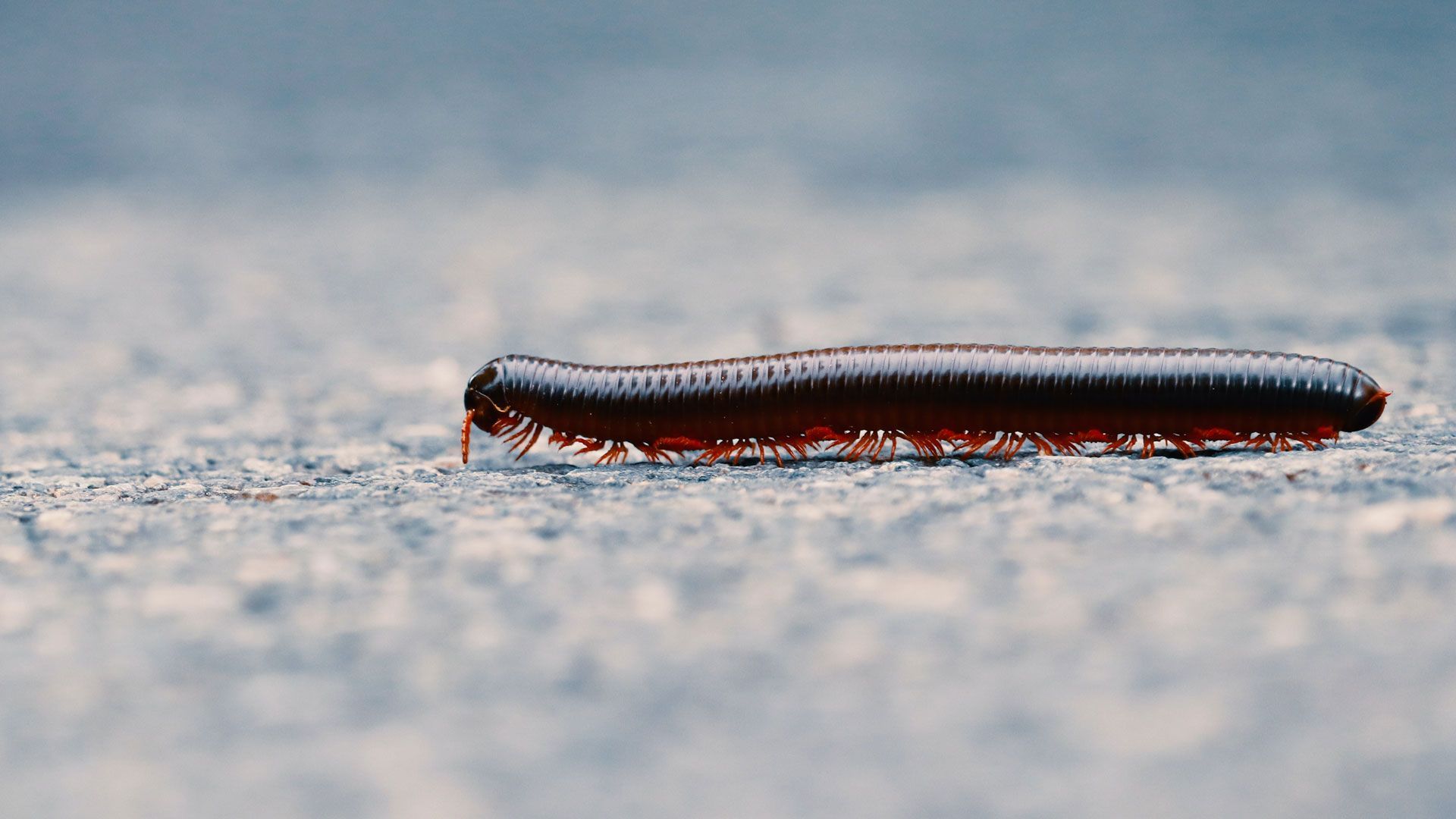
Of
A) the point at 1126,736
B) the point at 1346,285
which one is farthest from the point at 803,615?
the point at 1346,285

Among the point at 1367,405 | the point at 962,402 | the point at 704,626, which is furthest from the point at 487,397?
the point at 1367,405

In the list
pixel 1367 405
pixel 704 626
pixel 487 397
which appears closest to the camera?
pixel 704 626

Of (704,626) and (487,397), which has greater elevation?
(487,397)

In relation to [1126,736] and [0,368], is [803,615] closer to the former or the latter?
[1126,736]

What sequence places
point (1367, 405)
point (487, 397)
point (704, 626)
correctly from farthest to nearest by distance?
1. point (487, 397)
2. point (1367, 405)
3. point (704, 626)

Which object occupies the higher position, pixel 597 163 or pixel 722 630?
pixel 597 163

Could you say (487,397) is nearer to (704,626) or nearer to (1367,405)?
(704,626)

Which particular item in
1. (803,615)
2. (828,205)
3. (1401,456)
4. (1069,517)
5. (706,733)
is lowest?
(706,733)

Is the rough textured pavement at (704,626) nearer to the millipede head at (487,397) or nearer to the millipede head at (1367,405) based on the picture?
A: the millipede head at (1367,405)

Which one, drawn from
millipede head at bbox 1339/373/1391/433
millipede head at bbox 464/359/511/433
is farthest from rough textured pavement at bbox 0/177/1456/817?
millipede head at bbox 464/359/511/433

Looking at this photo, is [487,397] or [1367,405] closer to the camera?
[1367,405]
